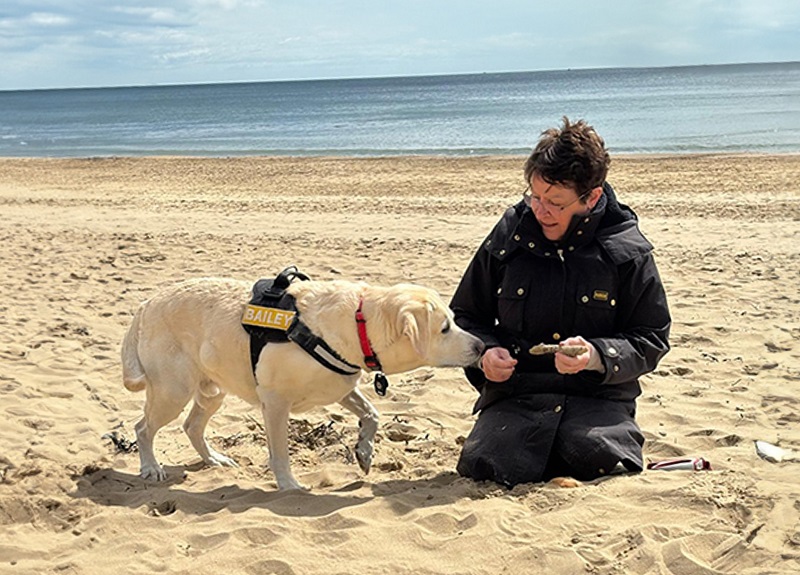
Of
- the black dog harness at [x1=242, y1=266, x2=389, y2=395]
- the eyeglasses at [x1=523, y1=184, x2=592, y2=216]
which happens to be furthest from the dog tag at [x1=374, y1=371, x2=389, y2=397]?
the eyeglasses at [x1=523, y1=184, x2=592, y2=216]

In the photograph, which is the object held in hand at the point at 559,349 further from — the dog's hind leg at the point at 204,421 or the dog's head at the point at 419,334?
the dog's hind leg at the point at 204,421

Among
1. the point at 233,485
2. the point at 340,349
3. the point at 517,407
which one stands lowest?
the point at 233,485

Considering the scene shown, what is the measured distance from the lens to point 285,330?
4.59m

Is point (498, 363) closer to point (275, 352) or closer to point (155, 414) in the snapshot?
point (275, 352)

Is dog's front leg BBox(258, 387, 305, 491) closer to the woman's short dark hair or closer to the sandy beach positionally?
the sandy beach

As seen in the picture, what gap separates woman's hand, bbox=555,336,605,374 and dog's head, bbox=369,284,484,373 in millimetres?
547

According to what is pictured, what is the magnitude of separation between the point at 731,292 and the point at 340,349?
576 cm

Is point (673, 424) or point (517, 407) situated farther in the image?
point (673, 424)

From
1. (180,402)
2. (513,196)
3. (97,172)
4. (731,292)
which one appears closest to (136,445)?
(180,402)

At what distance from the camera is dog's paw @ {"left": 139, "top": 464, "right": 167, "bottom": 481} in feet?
16.3

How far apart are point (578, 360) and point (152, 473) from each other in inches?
102

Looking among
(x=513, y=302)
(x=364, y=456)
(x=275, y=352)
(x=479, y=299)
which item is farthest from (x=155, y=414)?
(x=513, y=302)

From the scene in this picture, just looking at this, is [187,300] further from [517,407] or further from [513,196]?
[513,196]

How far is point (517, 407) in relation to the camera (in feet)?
15.3
